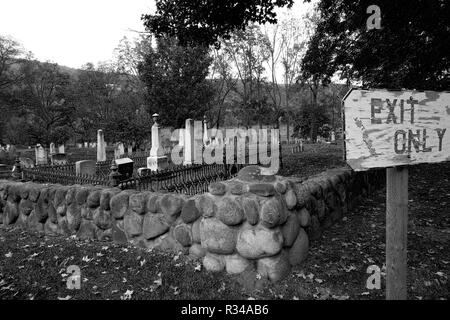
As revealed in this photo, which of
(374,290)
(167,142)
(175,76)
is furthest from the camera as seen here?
(167,142)

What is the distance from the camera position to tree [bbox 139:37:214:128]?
26641 millimetres

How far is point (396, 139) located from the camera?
7.06 feet

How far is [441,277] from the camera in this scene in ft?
11.8

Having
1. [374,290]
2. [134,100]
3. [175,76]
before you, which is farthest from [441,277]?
[134,100]

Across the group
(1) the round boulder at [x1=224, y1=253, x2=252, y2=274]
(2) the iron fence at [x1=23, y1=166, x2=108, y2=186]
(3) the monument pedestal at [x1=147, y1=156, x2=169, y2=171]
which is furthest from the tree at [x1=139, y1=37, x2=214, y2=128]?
(1) the round boulder at [x1=224, y1=253, x2=252, y2=274]

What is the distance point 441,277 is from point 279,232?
7.11ft

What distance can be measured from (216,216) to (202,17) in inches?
267

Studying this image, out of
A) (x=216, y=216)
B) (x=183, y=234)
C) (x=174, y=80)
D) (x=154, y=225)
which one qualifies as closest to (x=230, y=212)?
(x=216, y=216)

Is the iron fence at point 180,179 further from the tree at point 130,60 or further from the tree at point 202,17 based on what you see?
the tree at point 130,60

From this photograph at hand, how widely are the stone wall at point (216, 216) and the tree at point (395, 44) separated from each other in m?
5.55

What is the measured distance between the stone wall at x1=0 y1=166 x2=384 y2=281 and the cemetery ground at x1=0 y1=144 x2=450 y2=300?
0.70 feet

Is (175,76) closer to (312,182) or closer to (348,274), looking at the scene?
(312,182)

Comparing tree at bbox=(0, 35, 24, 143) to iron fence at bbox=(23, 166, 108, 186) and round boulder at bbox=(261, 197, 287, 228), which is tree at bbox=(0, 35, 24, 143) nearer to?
iron fence at bbox=(23, 166, 108, 186)
